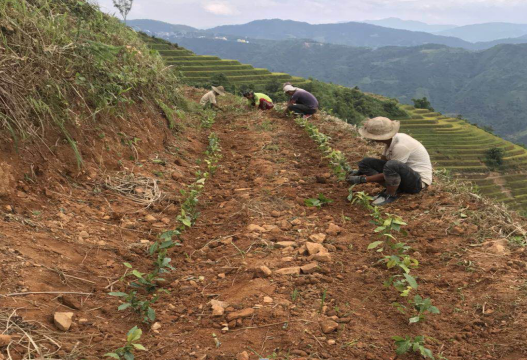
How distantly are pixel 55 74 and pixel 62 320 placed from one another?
2.88 m

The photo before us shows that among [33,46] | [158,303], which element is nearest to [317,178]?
[158,303]

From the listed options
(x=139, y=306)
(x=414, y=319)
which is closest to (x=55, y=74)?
(x=139, y=306)

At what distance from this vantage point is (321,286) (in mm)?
2654

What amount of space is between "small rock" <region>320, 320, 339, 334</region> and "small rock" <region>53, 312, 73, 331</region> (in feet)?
4.56

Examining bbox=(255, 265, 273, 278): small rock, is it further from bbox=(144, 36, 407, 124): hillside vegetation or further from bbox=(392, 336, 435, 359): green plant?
bbox=(144, 36, 407, 124): hillside vegetation

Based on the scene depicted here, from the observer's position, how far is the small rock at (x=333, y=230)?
3512 mm

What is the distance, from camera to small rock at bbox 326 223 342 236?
11.5 ft

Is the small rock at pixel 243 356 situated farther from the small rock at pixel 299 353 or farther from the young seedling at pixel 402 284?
the young seedling at pixel 402 284

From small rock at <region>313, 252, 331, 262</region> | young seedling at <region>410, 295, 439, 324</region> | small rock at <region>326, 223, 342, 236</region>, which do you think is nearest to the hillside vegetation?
small rock at <region>326, 223, 342, 236</region>

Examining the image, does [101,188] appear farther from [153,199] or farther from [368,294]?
[368,294]

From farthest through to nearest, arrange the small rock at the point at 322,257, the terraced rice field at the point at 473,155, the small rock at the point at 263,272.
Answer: the terraced rice field at the point at 473,155
the small rock at the point at 322,257
the small rock at the point at 263,272

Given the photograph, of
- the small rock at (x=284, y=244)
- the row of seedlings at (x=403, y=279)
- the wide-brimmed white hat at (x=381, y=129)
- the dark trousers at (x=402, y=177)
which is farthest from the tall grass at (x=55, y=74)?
the dark trousers at (x=402, y=177)

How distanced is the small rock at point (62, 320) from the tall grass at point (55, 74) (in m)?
1.74

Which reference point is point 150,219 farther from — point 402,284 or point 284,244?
point 402,284
